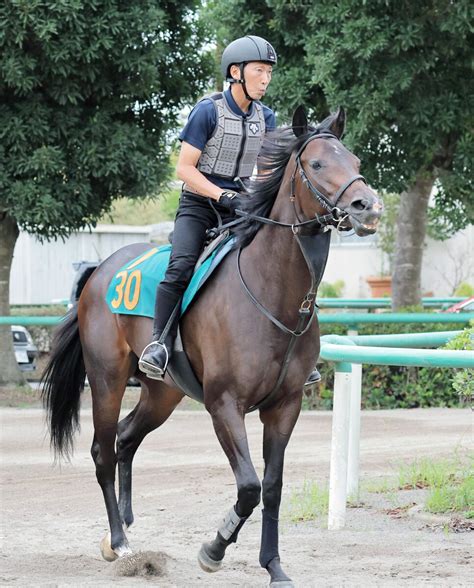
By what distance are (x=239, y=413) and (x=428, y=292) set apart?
2665 centimetres

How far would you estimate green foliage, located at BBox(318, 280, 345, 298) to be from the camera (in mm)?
31078

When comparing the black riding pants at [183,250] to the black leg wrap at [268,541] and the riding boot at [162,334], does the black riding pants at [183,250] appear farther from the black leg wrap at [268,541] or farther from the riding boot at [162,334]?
the black leg wrap at [268,541]

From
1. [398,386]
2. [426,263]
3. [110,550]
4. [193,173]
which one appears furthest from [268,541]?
[426,263]

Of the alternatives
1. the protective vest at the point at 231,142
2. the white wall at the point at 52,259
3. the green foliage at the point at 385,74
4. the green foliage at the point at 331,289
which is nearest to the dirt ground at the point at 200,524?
the protective vest at the point at 231,142

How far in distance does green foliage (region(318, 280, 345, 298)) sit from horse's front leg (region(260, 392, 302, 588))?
80.8 feet

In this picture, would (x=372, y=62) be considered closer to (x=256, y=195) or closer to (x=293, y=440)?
(x=293, y=440)

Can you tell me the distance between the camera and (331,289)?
31.4m

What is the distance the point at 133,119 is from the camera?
611 inches

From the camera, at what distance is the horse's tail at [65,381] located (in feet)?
24.3

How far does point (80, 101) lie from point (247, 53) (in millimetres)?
9283

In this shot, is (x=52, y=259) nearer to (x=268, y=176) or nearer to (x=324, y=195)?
(x=268, y=176)

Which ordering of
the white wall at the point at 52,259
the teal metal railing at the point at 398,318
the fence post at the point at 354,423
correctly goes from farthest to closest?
the white wall at the point at 52,259, the teal metal railing at the point at 398,318, the fence post at the point at 354,423

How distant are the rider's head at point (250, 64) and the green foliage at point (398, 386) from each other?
24.5 feet

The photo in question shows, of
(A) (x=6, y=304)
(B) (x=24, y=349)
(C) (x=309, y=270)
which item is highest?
(C) (x=309, y=270)
